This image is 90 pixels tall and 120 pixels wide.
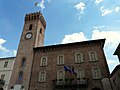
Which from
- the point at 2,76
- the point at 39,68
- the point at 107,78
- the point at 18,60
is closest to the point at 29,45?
the point at 18,60

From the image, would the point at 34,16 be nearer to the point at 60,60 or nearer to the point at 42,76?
the point at 60,60

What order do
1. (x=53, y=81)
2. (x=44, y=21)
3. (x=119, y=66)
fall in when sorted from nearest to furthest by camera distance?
(x=119, y=66) → (x=53, y=81) → (x=44, y=21)

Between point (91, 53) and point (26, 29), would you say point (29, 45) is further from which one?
point (91, 53)

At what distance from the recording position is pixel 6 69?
2727 cm

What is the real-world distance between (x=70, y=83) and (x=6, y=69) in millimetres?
13273

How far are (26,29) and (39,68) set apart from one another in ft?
37.1

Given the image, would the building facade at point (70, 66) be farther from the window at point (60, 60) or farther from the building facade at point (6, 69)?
the building facade at point (6, 69)

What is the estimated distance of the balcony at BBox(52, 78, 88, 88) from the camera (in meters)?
21.5

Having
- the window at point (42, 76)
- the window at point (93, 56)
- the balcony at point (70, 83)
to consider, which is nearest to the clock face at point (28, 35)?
the window at point (42, 76)

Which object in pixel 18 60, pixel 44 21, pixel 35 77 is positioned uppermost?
pixel 44 21

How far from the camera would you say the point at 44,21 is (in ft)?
121

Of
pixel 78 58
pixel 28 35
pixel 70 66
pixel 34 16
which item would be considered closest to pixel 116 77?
pixel 78 58

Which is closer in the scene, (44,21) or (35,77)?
(35,77)

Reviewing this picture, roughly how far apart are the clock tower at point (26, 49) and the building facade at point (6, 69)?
2.89 ft
